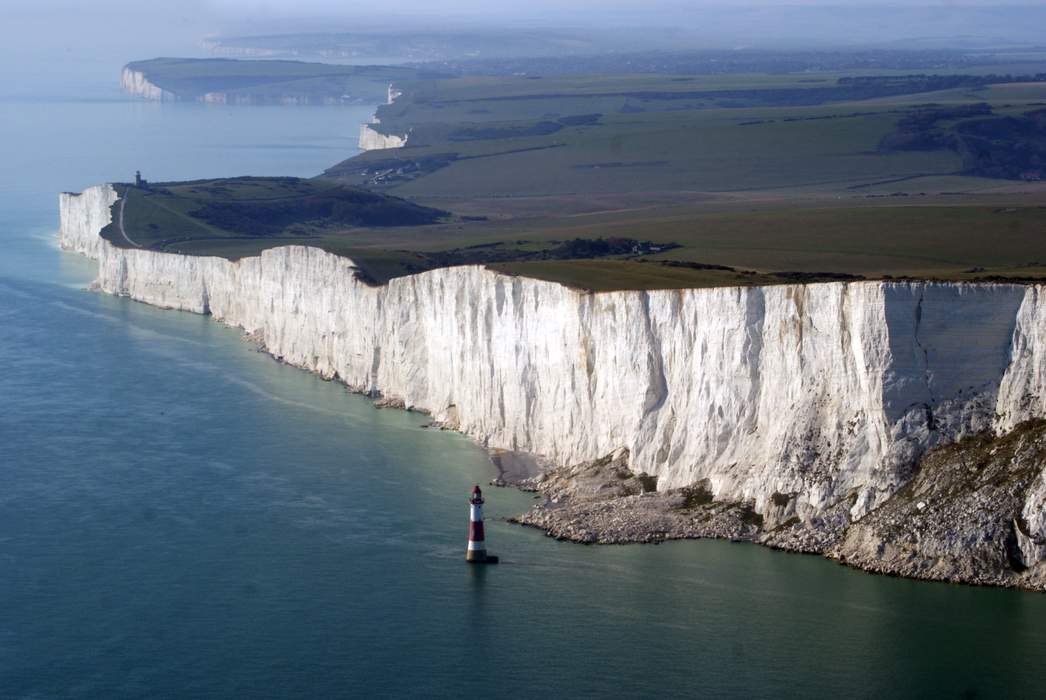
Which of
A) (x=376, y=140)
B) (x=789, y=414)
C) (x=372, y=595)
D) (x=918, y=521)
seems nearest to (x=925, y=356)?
(x=789, y=414)

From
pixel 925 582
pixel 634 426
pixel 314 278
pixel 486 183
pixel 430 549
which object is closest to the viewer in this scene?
pixel 925 582

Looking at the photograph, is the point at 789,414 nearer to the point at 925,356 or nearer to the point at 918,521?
the point at 925,356

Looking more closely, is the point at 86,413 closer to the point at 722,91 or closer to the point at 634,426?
the point at 634,426

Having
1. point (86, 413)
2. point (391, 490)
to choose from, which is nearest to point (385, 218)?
point (86, 413)

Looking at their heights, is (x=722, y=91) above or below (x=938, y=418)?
above

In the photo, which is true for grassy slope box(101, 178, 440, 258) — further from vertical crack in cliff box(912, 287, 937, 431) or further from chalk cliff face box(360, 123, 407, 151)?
chalk cliff face box(360, 123, 407, 151)

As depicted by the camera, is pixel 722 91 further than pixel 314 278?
Yes

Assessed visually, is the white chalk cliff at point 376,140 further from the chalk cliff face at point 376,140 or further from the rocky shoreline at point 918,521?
the rocky shoreline at point 918,521

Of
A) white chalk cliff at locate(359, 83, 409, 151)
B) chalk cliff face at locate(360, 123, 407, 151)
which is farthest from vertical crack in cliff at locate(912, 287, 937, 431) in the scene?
chalk cliff face at locate(360, 123, 407, 151)
